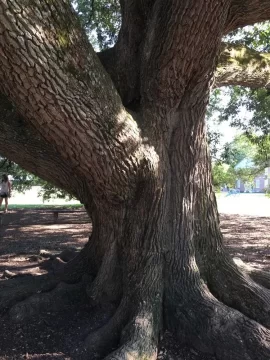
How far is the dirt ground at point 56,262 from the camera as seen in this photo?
12.2 ft

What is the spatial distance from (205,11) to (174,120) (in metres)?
1.21

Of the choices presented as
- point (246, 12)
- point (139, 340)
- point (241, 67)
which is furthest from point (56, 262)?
point (246, 12)

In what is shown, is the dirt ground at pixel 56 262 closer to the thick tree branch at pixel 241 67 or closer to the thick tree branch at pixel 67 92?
the thick tree branch at pixel 67 92

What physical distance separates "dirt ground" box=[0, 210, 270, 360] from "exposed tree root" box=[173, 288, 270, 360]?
Answer: 14 centimetres

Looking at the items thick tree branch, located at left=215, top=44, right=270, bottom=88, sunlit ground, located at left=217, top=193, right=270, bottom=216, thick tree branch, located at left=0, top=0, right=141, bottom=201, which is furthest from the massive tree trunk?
sunlit ground, located at left=217, top=193, right=270, bottom=216

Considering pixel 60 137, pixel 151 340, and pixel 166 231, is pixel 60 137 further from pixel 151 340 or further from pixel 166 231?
pixel 151 340

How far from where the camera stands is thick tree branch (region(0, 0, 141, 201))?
293 centimetres

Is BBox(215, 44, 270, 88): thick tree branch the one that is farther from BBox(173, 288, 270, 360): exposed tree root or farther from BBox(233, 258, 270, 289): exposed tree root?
BBox(173, 288, 270, 360): exposed tree root

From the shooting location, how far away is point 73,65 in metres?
3.29

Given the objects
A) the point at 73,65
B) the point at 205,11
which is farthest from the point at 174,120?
the point at 73,65

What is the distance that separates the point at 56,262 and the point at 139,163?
310 cm

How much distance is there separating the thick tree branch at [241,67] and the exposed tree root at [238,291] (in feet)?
8.04

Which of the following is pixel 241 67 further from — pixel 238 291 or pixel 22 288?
pixel 22 288

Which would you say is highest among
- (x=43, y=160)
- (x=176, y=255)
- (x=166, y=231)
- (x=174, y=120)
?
(x=174, y=120)
